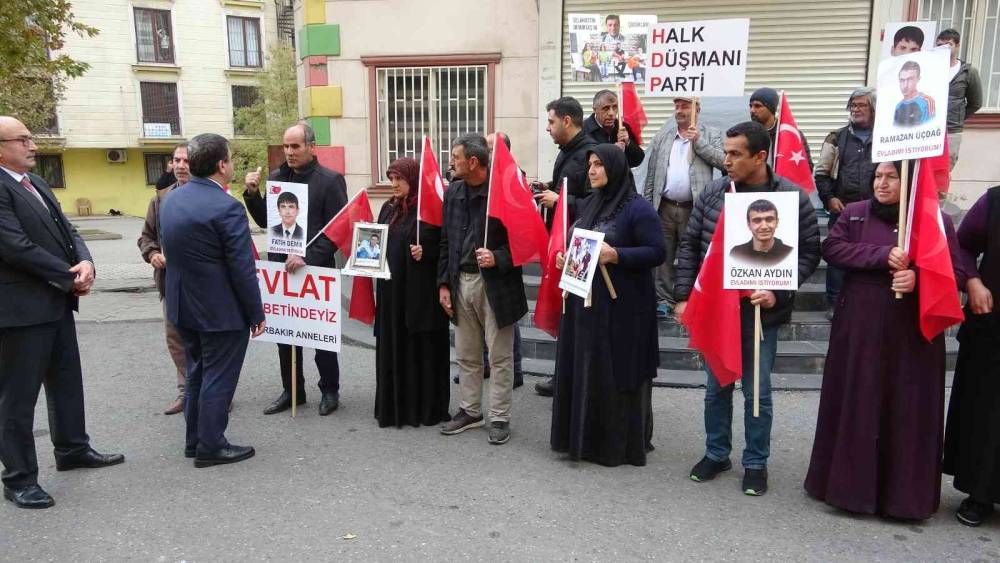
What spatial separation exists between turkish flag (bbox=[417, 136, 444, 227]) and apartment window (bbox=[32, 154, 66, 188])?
33.3 metres

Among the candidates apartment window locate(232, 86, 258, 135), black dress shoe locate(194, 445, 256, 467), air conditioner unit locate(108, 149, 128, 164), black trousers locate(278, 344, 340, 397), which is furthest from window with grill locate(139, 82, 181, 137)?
black dress shoe locate(194, 445, 256, 467)

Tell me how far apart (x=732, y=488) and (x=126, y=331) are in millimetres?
7061

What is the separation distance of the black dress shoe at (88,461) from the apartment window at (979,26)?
983 centimetres

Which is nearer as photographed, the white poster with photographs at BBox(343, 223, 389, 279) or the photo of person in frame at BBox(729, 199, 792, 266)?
the photo of person in frame at BBox(729, 199, 792, 266)

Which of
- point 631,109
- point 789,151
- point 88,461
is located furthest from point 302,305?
point 789,151

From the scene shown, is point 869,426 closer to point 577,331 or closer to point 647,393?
point 647,393

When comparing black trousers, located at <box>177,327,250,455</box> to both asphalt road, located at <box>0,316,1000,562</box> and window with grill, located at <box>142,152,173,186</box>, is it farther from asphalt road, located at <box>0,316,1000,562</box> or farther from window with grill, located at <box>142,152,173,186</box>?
window with grill, located at <box>142,152,173,186</box>

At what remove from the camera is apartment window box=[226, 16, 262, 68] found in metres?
34.4

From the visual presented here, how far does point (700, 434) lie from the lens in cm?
488

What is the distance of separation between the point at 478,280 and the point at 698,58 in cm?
262

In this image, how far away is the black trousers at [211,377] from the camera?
4289 millimetres

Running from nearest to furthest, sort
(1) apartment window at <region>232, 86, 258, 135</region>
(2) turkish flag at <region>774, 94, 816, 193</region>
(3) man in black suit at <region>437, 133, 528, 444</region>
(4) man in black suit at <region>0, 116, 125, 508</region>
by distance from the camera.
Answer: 1. (4) man in black suit at <region>0, 116, 125, 508</region>
2. (3) man in black suit at <region>437, 133, 528, 444</region>
3. (2) turkish flag at <region>774, 94, 816, 193</region>
4. (1) apartment window at <region>232, 86, 258, 135</region>

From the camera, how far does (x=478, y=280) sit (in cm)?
463

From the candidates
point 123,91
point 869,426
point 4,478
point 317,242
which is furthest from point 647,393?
point 123,91
